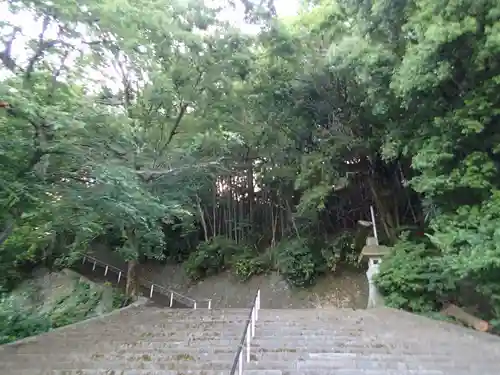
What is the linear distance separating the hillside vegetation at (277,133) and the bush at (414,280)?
0.14 ft

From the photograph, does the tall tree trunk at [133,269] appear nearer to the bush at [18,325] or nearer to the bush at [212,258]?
the bush at [18,325]

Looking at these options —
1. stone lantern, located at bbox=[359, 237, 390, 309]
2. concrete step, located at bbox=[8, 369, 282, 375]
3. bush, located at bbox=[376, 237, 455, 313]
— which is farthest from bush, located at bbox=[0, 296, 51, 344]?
bush, located at bbox=[376, 237, 455, 313]

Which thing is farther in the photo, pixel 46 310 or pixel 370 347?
pixel 46 310

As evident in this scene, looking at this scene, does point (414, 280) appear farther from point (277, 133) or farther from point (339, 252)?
point (277, 133)

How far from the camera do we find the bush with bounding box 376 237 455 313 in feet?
33.8

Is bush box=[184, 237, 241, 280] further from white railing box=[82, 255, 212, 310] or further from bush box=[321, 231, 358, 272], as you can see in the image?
bush box=[321, 231, 358, 272]

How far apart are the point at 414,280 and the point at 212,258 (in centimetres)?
988

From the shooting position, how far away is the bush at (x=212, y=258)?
730 inches

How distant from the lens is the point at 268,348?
675 centimetres

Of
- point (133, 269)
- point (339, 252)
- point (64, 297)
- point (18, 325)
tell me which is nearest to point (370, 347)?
point (18, 325)

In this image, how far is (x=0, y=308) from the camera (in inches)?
408

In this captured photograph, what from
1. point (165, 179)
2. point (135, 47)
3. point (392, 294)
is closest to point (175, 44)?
point (135, 47)

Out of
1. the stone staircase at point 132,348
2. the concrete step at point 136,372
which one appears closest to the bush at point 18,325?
the stone staircase at point 132,348

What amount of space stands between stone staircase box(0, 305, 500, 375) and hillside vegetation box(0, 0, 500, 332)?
1.56 metres
